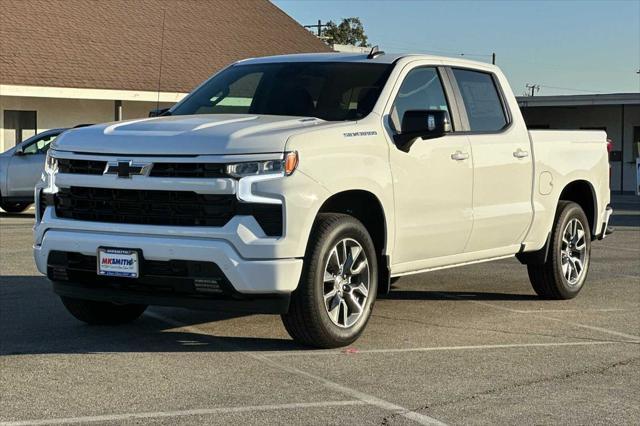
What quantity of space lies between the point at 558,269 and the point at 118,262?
4.54 meters

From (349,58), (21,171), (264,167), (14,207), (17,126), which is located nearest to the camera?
(264,167)

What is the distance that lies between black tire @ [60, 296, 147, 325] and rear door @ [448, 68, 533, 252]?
9.00 ft

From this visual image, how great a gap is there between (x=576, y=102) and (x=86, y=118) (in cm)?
1774

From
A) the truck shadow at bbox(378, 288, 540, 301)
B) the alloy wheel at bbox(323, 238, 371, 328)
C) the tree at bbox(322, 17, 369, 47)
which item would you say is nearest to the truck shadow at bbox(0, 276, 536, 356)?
the alloy wheel at bbox(323, 238, 371, 328)

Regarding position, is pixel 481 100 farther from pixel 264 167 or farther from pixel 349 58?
pixel 264 167

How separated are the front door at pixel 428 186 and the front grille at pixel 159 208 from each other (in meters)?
1.42

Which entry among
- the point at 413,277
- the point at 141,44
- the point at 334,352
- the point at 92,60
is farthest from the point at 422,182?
the point at 141,44

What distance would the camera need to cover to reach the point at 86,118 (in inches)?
1145

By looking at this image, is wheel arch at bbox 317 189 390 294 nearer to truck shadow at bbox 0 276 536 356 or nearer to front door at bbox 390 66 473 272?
front door at bbox 390 66 473 272

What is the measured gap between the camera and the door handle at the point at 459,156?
8555 millimetres

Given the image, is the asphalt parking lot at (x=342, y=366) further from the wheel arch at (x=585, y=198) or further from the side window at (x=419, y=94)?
the side window at (x=419, y=94)

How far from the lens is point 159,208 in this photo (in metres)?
7.11

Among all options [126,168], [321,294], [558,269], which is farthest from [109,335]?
[558,269]

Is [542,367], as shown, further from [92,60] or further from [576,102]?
[576,102]
